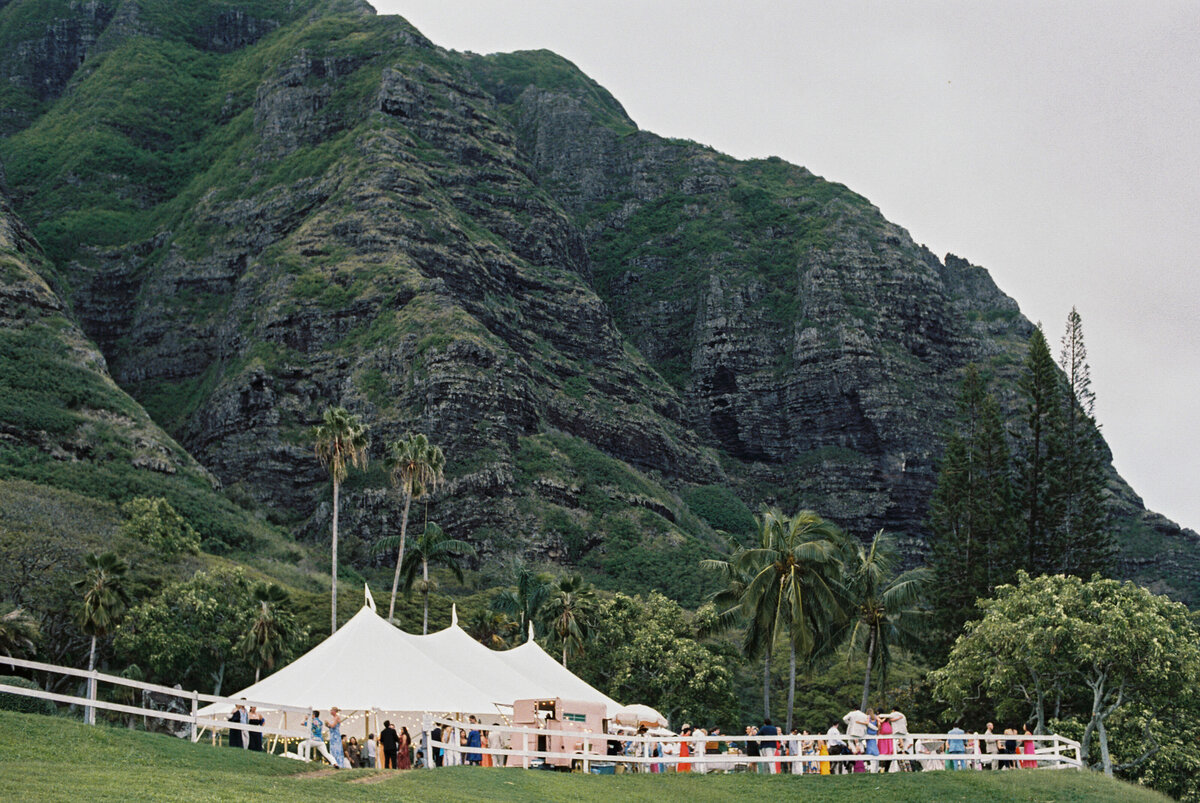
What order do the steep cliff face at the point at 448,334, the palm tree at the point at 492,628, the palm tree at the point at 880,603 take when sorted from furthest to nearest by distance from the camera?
the steep cliff face at the point at 448,334, the palm tree at the point at 492,628, the palm tree at the point at 880,603

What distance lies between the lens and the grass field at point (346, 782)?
65.1 ft

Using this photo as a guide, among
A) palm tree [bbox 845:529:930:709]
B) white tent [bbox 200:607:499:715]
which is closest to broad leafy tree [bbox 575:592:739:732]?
palm tree [bbox 845:529:930:709]

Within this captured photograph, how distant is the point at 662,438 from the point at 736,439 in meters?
30.8

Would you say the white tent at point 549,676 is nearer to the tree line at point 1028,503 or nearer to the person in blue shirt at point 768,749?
the person in blue shirt at point 768,749

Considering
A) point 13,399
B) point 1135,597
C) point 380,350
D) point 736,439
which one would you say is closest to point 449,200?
point 380,350

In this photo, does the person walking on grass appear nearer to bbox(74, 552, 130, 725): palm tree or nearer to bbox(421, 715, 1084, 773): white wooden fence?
bbox(421, 715, 1084, 773): white wooden fence

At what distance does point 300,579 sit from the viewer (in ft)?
316

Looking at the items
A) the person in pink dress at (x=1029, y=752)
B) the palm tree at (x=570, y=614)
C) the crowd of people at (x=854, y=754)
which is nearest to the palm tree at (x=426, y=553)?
the palm tree at (x=570, y=614)

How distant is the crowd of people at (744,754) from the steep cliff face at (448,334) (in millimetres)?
80646

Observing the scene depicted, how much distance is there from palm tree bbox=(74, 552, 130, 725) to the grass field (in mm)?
35491

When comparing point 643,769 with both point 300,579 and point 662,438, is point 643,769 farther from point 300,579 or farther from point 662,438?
point 662,438

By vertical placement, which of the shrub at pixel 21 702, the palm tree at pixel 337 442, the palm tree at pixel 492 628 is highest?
the palm tree at pixel 337 442

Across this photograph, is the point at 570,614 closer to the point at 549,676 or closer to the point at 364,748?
the point at 549,676

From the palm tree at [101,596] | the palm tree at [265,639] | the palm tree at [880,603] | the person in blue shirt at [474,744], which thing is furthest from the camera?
the palm tree at [265,639]
